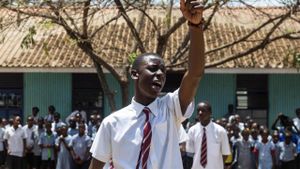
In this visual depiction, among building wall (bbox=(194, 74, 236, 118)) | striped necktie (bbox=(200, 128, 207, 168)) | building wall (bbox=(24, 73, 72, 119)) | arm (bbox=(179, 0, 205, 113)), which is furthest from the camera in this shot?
building wall (bbox=(24, 73, 72, 119))

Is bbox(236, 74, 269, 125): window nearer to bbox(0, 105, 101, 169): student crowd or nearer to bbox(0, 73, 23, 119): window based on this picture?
bbox(0, 105, 101, 169): student crowd

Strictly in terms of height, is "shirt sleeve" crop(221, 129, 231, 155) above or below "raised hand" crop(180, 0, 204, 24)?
below

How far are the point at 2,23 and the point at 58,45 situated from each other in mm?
7934

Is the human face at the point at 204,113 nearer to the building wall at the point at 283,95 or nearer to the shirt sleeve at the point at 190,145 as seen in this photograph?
the shirt sleeve at the point at 190,145

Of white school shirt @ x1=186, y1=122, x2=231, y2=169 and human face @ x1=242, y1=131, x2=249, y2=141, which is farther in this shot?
human face @ x1=242, y1=131, x2=249, y2=141

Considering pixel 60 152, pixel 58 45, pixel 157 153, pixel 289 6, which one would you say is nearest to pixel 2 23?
pixel 289 6

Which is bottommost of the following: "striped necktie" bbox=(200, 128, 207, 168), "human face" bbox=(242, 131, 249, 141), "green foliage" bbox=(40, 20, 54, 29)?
"human face" bbox=(242, 131, 249, 141)

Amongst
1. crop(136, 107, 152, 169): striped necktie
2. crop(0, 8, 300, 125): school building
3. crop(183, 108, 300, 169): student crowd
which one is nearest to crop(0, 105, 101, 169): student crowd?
crop(0, 8, 300, 125): school building

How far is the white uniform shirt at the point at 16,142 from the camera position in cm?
1526

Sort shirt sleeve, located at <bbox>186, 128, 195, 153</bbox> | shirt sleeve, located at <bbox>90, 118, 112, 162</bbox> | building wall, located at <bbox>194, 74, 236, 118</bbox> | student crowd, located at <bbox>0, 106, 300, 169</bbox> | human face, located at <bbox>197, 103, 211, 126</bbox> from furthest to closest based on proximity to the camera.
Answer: building wall, located at <bbox>194, 74, 236, 118</bbox>, student crowd, located at <bbox>0, 106, 300, 169</bbox>, shirt sleeve, located at <bbox>186, 128, 195, 153</bbox>, human face, located at <bbox>197, 103, 211, 126</bbox>, shirt sleeve, located at <bbox>90, 118, 112, 162</bbox>

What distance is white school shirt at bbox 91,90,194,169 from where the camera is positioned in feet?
12.7

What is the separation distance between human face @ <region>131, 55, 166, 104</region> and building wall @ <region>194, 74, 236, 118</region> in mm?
14431

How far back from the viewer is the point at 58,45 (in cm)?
1795

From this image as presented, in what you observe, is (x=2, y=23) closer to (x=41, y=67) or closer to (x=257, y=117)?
(x=41, y=67)
